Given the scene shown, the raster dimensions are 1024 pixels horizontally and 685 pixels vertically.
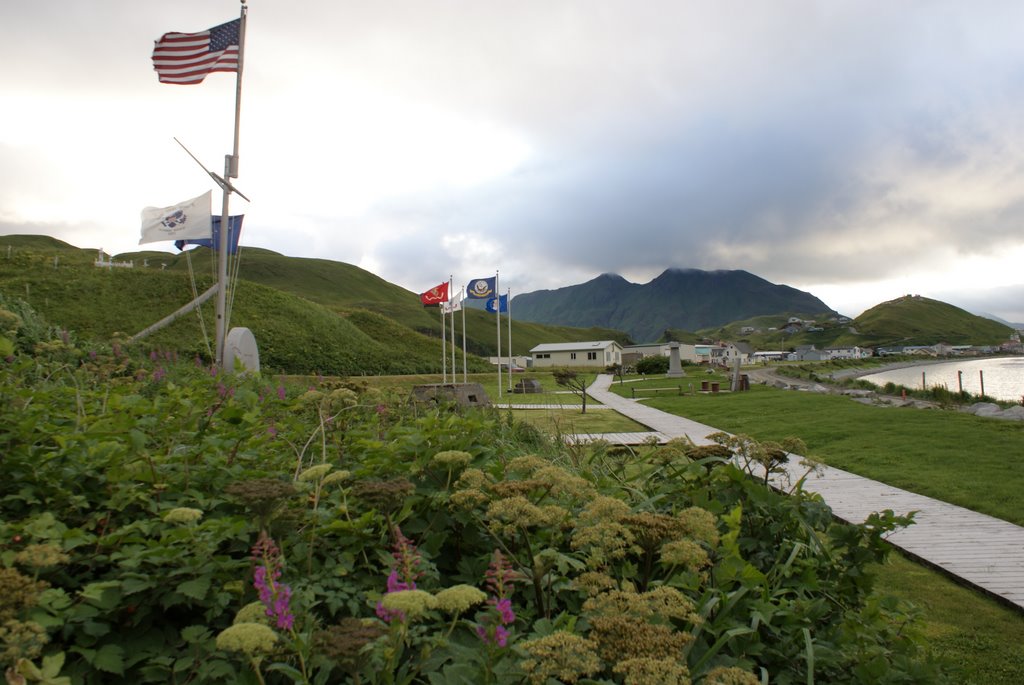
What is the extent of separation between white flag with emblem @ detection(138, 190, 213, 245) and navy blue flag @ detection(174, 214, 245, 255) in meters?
0.24

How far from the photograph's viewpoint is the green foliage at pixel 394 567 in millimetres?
1444

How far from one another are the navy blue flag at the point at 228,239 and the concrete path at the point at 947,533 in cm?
1244

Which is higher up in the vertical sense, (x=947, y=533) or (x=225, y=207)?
(x=225, y=207)

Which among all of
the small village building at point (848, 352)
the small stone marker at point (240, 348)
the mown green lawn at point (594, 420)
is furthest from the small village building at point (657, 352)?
the small stone marker at point (240, 348)

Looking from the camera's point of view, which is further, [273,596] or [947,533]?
[947,533]

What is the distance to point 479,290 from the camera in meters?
25.0

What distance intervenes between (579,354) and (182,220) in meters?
72.4

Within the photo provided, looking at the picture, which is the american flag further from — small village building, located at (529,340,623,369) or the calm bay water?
small village building, located at (529,340,623,369)

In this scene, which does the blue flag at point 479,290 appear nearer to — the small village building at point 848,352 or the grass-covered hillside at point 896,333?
the small village building at point 848,352

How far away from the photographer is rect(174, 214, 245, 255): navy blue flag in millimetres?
13578

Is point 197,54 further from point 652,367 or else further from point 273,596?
point 652,367

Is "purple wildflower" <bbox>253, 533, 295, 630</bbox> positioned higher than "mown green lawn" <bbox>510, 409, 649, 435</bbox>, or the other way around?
"purple wildflower" <bbox>253, 533, 295, 630</bbox>

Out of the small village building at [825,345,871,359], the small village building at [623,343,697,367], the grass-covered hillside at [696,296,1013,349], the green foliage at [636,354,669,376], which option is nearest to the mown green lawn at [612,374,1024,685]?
the green foliage at [636,354,669,376]

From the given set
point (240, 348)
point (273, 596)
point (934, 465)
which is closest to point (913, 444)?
point (934, 465)
